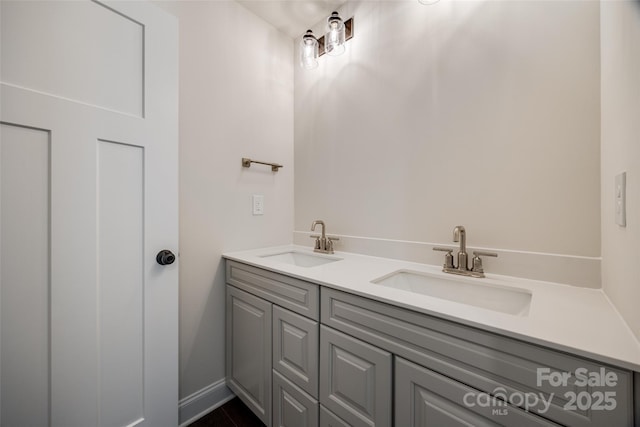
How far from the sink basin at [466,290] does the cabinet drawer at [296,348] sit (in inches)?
14.3

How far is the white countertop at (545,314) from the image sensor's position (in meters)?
0.52

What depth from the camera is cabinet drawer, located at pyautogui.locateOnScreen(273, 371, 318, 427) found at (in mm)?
1015

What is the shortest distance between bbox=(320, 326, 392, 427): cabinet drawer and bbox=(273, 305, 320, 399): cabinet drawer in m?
0.04

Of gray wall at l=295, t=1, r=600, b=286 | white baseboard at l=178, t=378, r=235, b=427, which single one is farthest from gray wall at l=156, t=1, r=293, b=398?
gray wall at l=295, t=1, r=600, b=286

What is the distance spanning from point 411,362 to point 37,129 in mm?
1442

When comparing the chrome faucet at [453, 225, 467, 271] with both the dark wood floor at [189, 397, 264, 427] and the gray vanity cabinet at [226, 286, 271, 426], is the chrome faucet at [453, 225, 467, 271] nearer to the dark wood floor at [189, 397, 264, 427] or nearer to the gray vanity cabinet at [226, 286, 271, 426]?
the gray vanity cabinet at [226, 286, 271, 426]

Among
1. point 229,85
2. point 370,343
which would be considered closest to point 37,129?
point 229,85

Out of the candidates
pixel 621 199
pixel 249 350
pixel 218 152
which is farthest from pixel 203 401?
pixel 621 199

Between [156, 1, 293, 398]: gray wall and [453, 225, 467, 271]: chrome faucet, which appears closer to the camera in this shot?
[453, 225, 467, 271]: chrome faucet

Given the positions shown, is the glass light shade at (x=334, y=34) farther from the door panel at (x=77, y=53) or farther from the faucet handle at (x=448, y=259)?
the faucet handle at (x=448, y=259)

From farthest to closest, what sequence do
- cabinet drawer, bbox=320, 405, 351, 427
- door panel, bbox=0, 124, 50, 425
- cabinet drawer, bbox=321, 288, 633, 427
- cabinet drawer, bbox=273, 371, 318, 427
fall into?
cabinet drawer, bbox=273, 371, 318, 427 < cabinet drawer, bbox=320, 405, 351, 427 < door panel, bbox=0, 124, 50, 425 < cabinet drawer, bbox=321, 288, 633, 427

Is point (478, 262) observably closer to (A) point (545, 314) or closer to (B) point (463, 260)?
(B) point (463, 260)

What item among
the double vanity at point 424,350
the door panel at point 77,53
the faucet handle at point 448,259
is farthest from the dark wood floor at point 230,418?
the door panel at point 77,53

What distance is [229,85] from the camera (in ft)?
5.17
